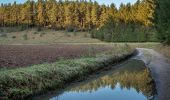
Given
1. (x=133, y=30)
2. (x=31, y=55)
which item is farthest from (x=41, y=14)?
(x=31, y=55)

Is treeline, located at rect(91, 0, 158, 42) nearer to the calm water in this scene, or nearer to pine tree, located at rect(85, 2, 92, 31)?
pine tree, located at rect(85, 2, 92, 31)

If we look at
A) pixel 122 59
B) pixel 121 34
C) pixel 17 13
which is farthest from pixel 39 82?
pixel 17 13

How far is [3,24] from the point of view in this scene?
16250cm

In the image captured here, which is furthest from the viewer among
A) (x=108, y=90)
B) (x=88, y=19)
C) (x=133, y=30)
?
(x=88, y=19)

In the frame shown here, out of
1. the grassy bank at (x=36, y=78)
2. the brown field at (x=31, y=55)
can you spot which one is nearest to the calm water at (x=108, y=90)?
the grassy bank at (x=36, y=78)

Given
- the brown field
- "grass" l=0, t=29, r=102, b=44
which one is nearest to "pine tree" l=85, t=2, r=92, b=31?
"grass" l=0, t=29, r=102, b=44

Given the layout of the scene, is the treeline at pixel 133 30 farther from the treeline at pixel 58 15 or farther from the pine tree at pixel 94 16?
the treeline at pixel 58 15

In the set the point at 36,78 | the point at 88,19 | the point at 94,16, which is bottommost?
the point at 36,78

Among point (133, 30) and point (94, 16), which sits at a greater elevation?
point (94, 16)

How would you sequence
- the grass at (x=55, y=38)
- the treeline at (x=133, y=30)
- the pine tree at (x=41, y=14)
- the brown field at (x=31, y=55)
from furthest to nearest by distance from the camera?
the pine tree at (x=41, y=14)
the grass at (x=55, y=38)
the treeline at (x=133, y=30)
the brown field at (x=31, y=55)

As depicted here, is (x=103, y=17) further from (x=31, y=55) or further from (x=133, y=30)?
(x=31, y=55)

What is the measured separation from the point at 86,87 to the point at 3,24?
475 feet

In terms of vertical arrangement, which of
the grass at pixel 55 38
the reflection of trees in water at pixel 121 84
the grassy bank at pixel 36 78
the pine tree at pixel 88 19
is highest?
the pine tree at pixel 88 19

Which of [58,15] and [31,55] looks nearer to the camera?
[31,55]
